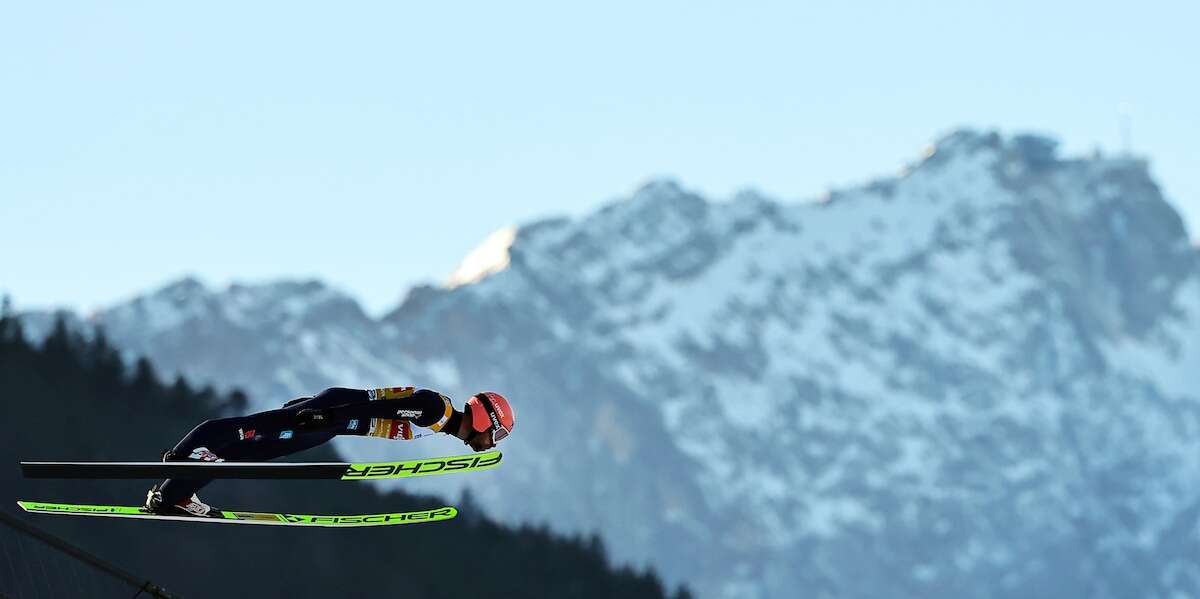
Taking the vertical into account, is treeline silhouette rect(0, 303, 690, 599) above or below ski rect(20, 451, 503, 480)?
above

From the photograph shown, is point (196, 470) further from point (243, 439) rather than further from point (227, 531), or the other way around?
point (227, 531)

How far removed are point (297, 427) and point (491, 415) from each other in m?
1.75

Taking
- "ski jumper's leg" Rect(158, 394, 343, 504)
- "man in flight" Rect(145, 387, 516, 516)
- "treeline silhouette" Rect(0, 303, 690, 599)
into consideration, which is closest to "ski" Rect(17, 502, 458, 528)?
"man in flight" Rect(145, 387, 516, 516)

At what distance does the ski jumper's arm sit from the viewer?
621 inches

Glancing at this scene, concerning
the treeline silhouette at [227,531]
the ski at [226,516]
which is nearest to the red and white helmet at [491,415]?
the ski at [226,516]

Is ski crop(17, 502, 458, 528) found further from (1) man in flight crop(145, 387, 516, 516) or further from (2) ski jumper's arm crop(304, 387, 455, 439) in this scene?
(2) ski jumper's arm crop(304, 387, 455, 439)

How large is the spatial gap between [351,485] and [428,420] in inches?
3659

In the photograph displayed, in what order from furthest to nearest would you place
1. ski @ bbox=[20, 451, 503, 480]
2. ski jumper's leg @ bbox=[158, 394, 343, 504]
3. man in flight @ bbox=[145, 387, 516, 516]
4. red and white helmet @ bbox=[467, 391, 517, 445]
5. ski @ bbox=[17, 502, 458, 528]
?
red and white helmet @ bbox=[467, 391, 517, 445], ski @ bbox=[17, 502, 458, 528], man in flight @ bbox=[145, 387, 516, 516], ski jumper's leg @ bbox=[158, 394, 343, 504], ski @ bbox=[20, 451, 503, 480]

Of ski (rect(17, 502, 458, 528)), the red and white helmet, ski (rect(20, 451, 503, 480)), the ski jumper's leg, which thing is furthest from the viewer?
the red and white helmet

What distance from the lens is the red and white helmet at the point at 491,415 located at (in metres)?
16.4

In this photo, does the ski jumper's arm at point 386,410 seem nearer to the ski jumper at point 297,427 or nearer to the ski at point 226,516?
the ski jumper at point 297,427

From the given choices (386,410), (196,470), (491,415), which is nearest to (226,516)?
→ (196,470)

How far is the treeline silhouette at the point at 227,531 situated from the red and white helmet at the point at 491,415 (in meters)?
64.1

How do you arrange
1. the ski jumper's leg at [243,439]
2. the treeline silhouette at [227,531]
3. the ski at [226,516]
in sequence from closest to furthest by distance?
the ski jumper's leg at [243,439] < the ski at [226,516] < the treeline silhouette at [227,531]
